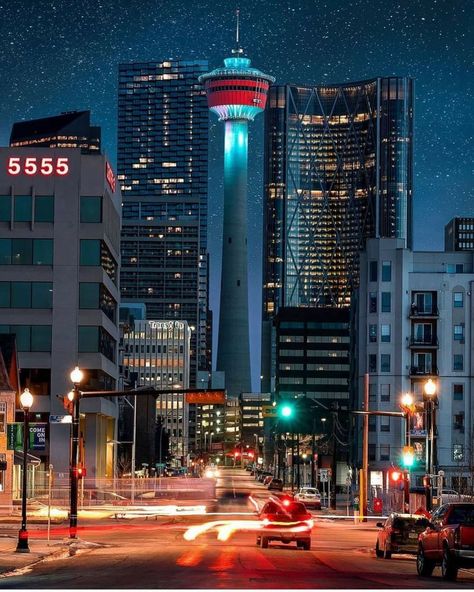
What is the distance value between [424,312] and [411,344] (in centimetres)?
403

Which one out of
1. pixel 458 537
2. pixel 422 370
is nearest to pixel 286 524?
pixel 458 537

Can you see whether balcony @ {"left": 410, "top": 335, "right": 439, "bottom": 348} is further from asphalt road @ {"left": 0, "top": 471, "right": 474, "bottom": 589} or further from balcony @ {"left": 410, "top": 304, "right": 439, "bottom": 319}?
asphalt road @ {"left": 0, "top": 471, "right": 474, "bottom": 589}

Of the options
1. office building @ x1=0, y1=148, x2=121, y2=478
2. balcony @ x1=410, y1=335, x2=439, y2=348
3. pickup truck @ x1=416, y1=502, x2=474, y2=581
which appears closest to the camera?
pickup truck @ x1=416, y1=502, x2=474, y2=581

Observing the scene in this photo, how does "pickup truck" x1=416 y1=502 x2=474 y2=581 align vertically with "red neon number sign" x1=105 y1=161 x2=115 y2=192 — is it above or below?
below

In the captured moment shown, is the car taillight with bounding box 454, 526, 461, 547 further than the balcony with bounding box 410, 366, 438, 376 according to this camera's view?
No

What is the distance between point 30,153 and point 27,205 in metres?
5.44

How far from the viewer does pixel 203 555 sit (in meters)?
45.5

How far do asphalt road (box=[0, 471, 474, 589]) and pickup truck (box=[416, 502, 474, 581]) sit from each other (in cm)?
53

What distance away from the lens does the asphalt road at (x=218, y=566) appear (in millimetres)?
32403

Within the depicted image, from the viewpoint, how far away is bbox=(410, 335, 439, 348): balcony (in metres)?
146

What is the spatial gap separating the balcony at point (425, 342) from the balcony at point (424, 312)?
8.35 ft

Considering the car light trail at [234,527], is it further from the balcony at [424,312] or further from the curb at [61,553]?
the balcony at [424,312]

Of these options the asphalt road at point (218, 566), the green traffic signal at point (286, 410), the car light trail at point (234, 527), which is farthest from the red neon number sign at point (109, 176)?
→ the asphalt road at point (218, 566)

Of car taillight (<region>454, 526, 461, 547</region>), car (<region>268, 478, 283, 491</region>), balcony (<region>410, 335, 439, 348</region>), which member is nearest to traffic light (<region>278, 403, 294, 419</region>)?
car taillight (<region>454, 526, 461, 547</region>)
